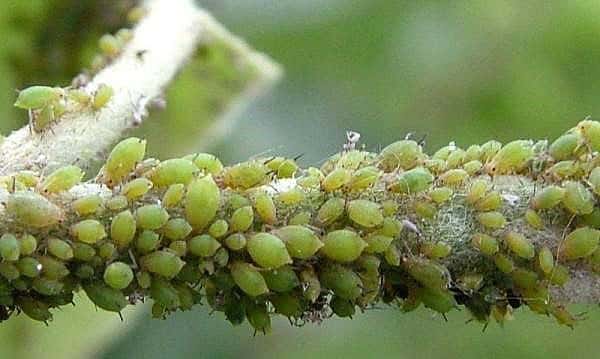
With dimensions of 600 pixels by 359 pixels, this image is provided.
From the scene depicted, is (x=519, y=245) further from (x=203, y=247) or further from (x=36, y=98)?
(x=36, y=98)

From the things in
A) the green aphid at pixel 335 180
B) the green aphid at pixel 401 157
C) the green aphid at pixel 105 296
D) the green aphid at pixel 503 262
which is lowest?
the green aphid at pixel 105 296

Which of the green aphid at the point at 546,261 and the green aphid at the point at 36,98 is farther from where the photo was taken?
the green aphid at the point at 36,98

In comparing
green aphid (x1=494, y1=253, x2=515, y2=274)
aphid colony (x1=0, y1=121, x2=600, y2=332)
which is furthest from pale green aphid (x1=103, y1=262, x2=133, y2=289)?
green aphid (x1=494, y1=253, x2=515, y2=274)

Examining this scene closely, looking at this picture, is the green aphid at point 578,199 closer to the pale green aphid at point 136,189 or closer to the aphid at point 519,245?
the aphid at point 519,245

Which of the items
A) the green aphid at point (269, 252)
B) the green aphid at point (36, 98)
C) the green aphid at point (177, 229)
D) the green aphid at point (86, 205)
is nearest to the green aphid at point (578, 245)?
the green aphid at point (269, 252)

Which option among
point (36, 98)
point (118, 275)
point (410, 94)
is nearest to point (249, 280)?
point (118, 275)

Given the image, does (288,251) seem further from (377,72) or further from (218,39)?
(377,72)
